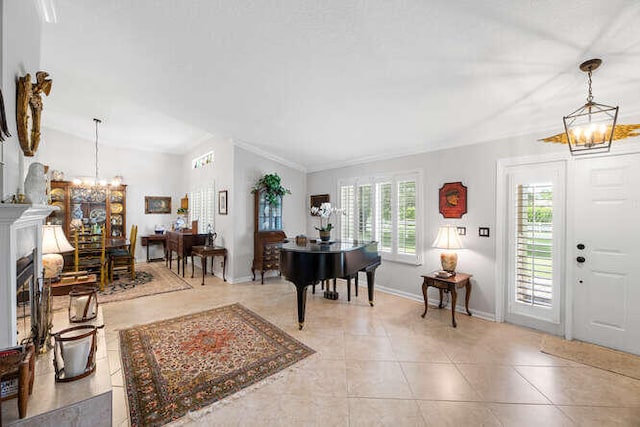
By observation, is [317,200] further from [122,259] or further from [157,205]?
[157,205]

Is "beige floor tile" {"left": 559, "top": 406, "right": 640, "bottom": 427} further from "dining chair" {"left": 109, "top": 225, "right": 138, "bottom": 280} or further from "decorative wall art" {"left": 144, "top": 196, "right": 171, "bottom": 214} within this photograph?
"decorative wall art" {"left": 144, "top": 196, "right": 171, "bottom": 214}

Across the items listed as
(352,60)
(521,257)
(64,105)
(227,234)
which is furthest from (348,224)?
(64,105)

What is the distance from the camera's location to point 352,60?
2.38 m

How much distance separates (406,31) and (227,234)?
4546 millimetres

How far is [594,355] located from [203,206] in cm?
681

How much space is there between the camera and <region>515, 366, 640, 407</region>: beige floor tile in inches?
79.0

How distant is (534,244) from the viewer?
3148mm

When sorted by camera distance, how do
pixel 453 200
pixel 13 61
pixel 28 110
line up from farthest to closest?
pixel 453 200 < pixel 28 110 < pixel 13 61

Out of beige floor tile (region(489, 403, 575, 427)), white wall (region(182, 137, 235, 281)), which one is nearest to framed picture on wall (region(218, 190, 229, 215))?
white wall (region(182, 137, 235, 281))

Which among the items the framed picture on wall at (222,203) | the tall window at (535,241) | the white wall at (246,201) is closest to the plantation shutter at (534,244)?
the tall window at (535,241)

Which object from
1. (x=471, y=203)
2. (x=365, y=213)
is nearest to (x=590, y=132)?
(x=471, y=203)

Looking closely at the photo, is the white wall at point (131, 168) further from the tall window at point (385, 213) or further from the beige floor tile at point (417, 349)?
the beige floor tile at point (417, 349)

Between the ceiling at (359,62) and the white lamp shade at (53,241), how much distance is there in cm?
193

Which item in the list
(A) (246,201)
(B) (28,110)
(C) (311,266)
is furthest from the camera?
(A) (246,201)
